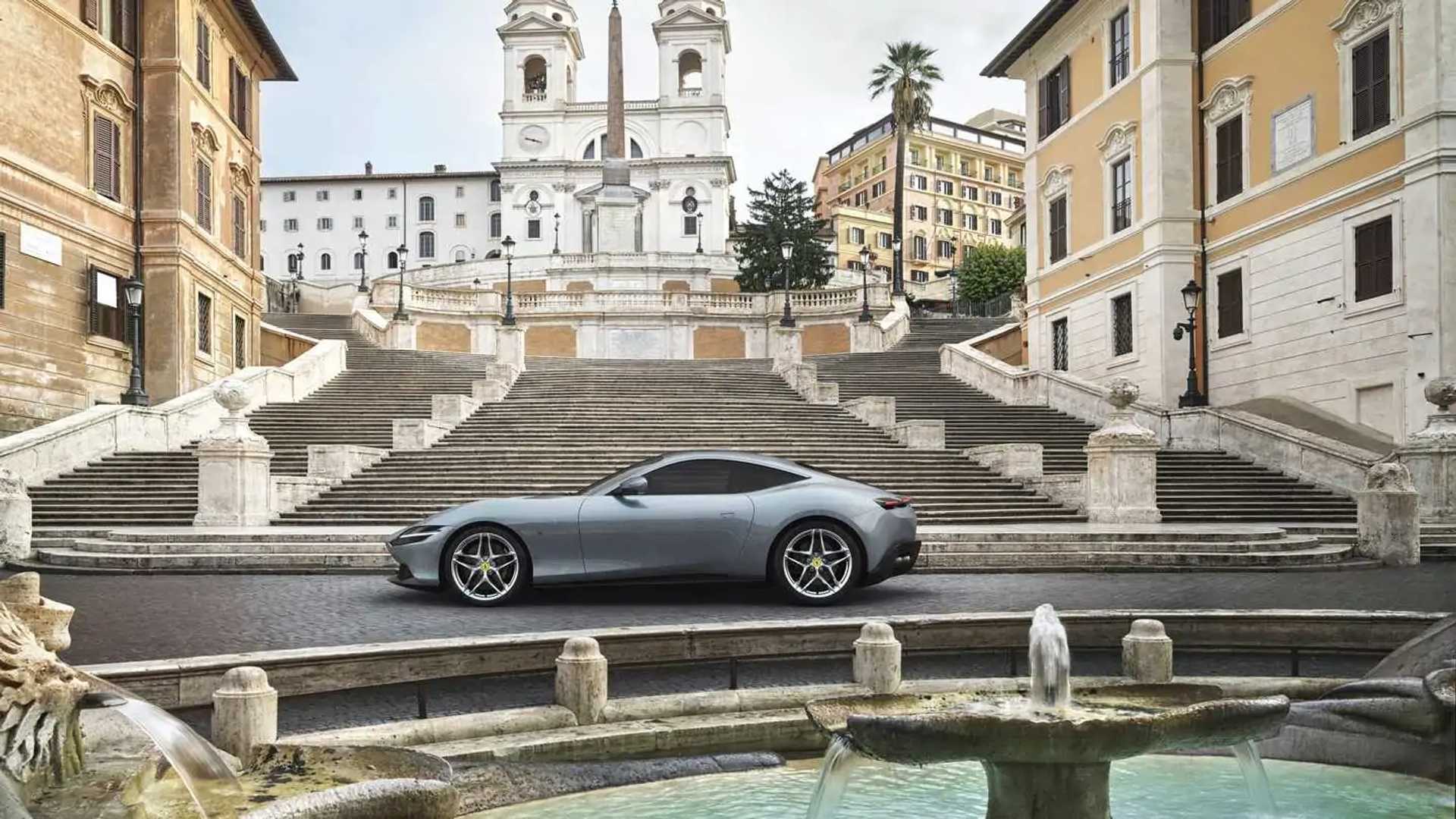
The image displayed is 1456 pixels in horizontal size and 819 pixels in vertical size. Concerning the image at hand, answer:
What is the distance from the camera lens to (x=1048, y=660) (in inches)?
193

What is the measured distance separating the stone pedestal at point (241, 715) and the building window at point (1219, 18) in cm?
2673

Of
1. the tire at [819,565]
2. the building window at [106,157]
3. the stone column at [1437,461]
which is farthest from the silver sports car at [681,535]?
the building window at [106,157]

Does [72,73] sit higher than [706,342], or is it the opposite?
[72,73]

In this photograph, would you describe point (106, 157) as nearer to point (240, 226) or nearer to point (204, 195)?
point (204, 195)

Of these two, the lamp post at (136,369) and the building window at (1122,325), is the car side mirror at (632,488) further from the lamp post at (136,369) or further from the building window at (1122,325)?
the building window at (1122,325)

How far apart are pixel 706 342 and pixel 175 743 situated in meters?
43.3

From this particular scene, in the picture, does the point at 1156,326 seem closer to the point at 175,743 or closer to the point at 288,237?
the point at 175,743

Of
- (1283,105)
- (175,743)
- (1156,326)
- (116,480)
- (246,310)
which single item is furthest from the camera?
(246,310)

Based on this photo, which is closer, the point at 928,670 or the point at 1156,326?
the point at 928,670

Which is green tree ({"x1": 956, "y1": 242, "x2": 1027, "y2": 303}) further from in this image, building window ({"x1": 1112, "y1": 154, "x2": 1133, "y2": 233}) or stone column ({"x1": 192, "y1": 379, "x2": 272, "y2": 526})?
stone column ({"x1": 192, "y1": 379, "x2": 272, "y2": 526})

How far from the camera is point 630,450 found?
68.2 ft

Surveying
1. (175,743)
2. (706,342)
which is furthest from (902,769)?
(706,342)

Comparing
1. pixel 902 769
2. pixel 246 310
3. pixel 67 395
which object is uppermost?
pixel 246 310

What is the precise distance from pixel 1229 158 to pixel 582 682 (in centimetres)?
2476
